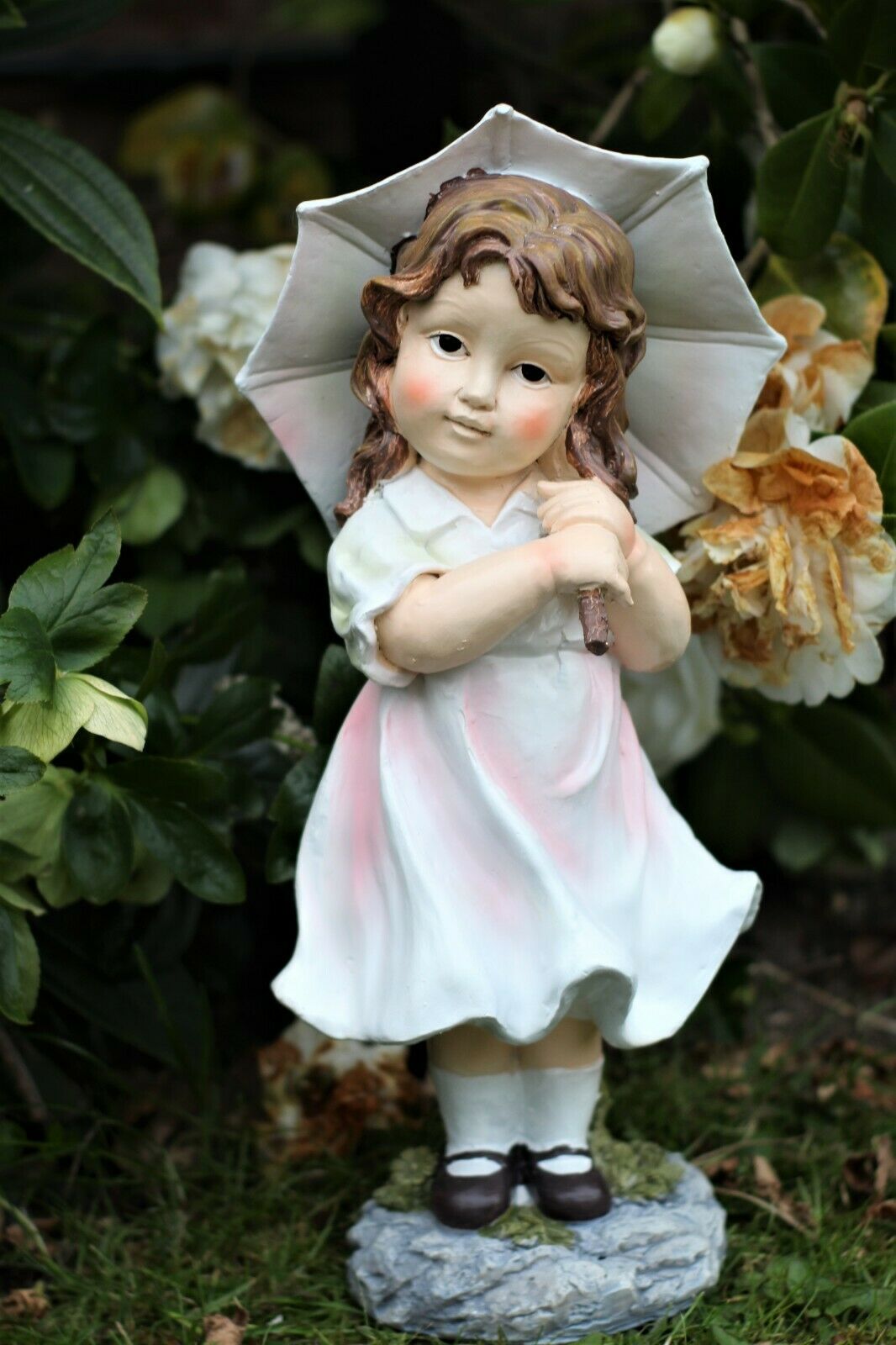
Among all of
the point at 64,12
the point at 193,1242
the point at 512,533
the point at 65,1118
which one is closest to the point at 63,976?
the point at 65,1118

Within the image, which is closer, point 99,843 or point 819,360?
point 99,843

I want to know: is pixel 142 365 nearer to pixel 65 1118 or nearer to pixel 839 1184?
pixel 65 1118

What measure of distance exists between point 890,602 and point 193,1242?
0.97 metres

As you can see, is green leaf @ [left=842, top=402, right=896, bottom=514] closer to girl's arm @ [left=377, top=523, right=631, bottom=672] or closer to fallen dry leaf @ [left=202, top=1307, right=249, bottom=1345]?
girl's arm @ [left=377, top=523, right=631, bottom=672]

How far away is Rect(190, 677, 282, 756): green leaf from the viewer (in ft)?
5.67

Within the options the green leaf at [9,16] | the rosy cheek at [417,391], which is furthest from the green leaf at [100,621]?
the green leaf at [9,16]

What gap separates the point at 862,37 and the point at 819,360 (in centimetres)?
33

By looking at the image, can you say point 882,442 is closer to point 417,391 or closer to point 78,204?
point 417,391

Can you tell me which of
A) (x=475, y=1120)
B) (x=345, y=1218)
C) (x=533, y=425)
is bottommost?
(x=345, y=1218)

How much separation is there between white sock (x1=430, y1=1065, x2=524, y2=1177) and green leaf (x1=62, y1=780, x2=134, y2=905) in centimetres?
37

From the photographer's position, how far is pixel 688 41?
185 cm

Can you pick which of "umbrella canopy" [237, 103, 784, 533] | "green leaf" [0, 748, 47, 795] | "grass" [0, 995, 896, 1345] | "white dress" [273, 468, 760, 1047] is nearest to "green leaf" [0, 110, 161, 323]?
"umbrella canopy" [237, 103, 784, 533]

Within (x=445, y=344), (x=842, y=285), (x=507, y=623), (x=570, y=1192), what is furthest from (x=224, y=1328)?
(x=842, y=285)

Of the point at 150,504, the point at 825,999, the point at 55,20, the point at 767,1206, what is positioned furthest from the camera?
the point at 825,999
